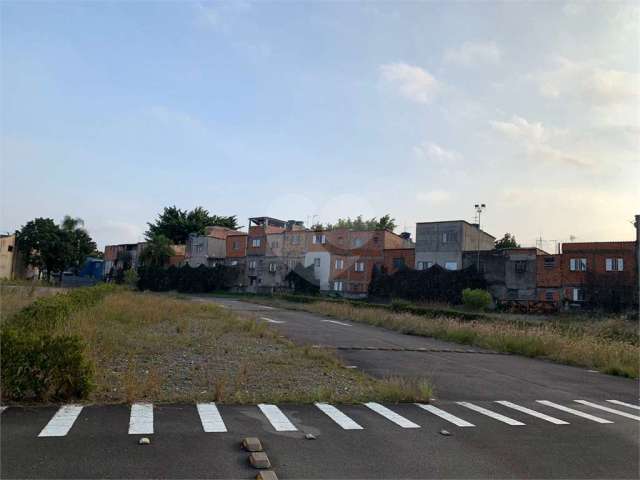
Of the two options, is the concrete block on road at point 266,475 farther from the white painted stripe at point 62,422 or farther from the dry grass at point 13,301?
the dry grass at point 13,301

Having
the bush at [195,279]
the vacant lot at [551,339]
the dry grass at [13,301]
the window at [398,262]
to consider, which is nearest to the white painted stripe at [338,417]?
the vacant lot at [551,339]

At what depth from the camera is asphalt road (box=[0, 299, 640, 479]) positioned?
5.61 m

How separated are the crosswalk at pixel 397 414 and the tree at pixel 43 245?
73155mm

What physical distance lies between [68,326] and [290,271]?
5204 centimetres

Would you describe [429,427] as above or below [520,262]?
below

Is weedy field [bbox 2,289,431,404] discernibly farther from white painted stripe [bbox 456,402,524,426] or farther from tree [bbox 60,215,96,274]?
tree [bbox 60,215,96,274]

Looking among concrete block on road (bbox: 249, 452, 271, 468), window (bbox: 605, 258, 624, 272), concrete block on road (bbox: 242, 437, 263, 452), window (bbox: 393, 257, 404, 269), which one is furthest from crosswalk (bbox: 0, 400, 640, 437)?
window (bbox: 393, 257, 404, 269)

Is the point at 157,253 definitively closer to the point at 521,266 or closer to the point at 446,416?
the point at 521,266

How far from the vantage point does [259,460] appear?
18.8ft

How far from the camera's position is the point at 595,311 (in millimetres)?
43031

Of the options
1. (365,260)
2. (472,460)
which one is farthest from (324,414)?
(365,260)

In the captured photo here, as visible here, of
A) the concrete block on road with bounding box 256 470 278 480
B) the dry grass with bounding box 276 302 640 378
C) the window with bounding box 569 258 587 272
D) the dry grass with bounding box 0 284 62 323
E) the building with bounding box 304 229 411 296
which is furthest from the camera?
the building with bounding box 304 229 411 296

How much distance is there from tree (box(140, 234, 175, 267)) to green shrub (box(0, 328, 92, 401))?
7348 cm

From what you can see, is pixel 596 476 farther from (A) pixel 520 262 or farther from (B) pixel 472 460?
(A) pixel 520 262
